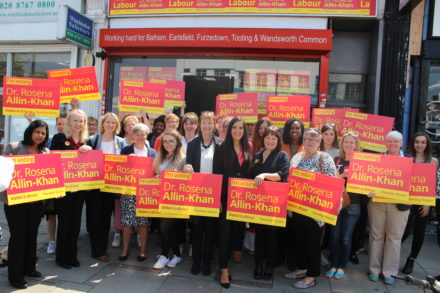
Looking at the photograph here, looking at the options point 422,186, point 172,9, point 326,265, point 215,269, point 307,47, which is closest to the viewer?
point 422,186

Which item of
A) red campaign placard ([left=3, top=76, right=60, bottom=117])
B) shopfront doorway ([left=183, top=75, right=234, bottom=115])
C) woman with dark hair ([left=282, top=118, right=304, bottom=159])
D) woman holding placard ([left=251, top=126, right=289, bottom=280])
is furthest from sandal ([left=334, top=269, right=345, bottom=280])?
shopfront doorway ([left=183, top=75, right=234, bottom=115])

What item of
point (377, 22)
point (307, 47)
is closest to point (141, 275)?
point (307, 47)

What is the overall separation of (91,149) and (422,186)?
404 centimetres

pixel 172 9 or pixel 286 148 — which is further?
pixel 172 9

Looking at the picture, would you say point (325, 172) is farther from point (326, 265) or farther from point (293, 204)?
point (326, 265)

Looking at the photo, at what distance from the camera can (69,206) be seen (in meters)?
4.09

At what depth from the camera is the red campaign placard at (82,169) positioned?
13.0 feet

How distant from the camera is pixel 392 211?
4.09 meters

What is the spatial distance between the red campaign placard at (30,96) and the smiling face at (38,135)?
3.79 feet

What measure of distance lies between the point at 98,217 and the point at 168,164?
1.18 meters

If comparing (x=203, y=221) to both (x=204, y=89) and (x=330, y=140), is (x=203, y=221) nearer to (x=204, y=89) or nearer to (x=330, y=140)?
(x=330, y=140)

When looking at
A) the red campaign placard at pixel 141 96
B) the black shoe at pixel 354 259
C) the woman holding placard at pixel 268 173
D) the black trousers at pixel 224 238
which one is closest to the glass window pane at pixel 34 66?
the red campaign placard at pixel 141 96

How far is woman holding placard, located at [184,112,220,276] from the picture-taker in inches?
162

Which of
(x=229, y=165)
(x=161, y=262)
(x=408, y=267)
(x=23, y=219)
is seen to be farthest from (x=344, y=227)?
(x=23, y=219)
